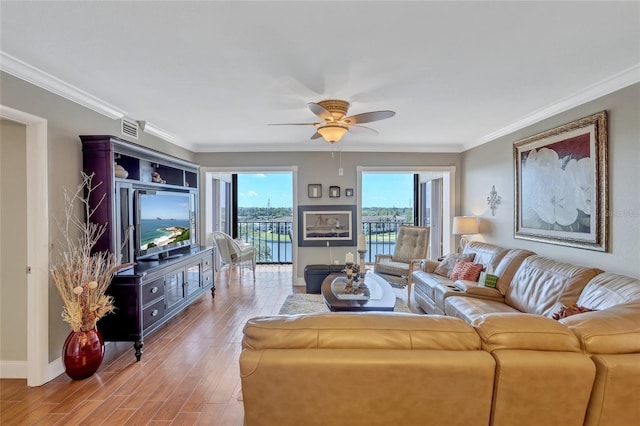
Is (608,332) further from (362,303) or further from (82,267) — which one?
(82,267)

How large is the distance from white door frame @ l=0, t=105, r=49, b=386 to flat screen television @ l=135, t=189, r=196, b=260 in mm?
835

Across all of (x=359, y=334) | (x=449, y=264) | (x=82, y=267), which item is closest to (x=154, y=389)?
(x=82, y=267)

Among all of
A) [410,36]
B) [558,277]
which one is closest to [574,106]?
[558,277]

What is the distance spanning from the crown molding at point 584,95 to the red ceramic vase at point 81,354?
4828 mm

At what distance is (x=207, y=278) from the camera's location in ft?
15.2

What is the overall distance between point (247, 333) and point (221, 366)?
1862 mm

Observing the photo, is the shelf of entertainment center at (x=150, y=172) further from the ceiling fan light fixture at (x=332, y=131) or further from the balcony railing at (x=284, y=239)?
the balcony railing at (x=284, y=239)

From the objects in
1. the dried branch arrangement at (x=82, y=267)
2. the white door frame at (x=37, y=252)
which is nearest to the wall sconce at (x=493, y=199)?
the dried branch arrangement at (x=82, y=267)

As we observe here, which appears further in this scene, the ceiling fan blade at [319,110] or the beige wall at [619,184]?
the ceiling fan blade at [319,110]

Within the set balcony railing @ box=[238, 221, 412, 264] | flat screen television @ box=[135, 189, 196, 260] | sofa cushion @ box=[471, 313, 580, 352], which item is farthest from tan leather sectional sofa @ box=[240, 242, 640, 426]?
balcony railing @ box=[238, 221, 412, 264]

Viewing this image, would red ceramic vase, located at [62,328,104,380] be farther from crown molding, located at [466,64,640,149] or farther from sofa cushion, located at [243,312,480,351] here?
crown molding, located at [466,64,640,149]

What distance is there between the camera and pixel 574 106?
312 cm

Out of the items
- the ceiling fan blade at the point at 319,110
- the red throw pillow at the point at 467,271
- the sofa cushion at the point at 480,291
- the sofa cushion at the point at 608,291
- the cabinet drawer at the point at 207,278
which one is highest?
the ceiling fan blade at the point at 319,110

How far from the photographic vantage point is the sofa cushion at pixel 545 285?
262cm
